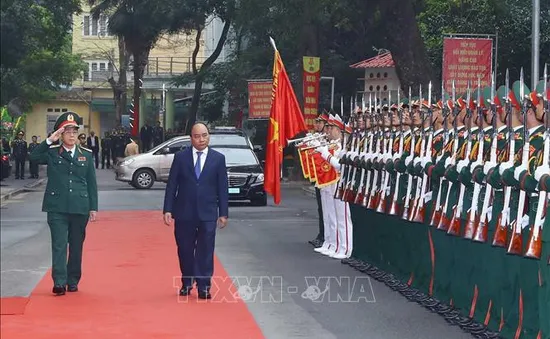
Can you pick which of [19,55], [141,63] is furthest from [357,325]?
Result: [141,63]

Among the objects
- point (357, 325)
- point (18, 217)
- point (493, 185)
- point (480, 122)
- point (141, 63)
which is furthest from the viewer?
point (141, 63)

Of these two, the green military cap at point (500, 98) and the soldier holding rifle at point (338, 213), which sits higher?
the green military cap at point (500, 98)

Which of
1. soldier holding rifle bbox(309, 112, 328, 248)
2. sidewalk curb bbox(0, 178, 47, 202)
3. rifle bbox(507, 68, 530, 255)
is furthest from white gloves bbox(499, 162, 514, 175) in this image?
sidewalk curb bbox(0, 178, 47, 202)

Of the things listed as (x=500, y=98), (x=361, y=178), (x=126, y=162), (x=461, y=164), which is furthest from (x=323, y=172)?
(x=126, y=162)

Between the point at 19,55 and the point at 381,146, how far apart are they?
8913mm

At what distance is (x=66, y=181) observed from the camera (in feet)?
36.8

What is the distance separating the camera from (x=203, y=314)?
404 inches

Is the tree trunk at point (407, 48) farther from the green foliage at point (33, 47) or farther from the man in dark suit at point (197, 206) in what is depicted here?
the man in dark suit at point (197, 206)

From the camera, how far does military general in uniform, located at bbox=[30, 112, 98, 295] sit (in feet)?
36.4

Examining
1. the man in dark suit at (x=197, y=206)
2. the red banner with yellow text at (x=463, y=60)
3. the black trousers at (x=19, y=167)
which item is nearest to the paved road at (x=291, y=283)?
the man in dark suit at (x=197, y=206)

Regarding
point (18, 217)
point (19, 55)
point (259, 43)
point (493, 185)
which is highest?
point (259, 43)

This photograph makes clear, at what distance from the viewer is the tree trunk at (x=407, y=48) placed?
2297cm

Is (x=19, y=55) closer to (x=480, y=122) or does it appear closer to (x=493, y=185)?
(x=493, y=185)

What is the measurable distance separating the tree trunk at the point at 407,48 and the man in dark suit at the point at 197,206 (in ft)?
39.9
